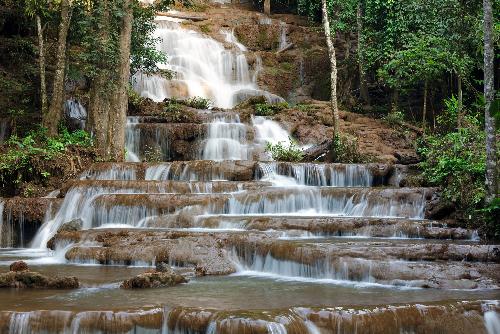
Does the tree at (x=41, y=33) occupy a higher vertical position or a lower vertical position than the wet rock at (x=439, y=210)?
higher

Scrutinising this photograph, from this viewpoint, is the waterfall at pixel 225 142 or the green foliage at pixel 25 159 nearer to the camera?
the green foliage at pixel 25 159

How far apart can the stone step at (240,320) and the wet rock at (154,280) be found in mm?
1431

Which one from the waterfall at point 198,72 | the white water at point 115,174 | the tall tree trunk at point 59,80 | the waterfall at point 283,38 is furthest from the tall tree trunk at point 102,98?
the waterfall at point 283,38

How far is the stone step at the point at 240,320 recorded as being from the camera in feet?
19.3

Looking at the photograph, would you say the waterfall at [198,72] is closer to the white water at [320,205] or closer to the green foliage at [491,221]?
the white water at [320,205]

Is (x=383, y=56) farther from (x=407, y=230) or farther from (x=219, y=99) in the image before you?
(x=407, y=230)

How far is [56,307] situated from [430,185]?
9.56m

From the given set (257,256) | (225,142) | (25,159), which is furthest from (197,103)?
(257,256)

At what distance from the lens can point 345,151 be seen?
1738 centimetres

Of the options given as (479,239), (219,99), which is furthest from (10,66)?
(479,239)

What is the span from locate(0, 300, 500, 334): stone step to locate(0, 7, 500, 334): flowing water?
1cm

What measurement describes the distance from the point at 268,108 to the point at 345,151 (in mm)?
5098

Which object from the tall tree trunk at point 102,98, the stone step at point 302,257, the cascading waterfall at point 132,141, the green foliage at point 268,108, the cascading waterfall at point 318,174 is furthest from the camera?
the green foliage at point 268,108

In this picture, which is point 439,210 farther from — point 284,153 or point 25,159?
point 25,159
